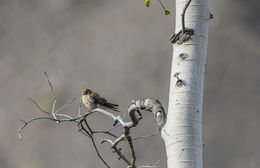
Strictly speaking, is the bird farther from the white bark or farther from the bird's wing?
the white bark

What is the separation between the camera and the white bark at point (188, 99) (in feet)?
2.89

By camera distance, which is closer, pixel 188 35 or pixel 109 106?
pixel 188 35

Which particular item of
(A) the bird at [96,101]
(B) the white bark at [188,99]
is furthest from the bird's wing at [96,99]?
(B) the white bark at [188,99]

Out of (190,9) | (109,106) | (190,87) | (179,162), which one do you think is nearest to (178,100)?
(190,87)

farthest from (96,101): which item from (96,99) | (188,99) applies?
(188,99)

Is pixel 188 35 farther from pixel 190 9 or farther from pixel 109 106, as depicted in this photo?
pixel 109 106

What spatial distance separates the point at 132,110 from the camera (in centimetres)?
104

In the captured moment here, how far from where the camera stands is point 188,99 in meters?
0.93

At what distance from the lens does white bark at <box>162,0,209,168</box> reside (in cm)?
88

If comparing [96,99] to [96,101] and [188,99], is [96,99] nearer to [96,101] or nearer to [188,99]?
[96,101]

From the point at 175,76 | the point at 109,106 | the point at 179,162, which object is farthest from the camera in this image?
the point at 109,106

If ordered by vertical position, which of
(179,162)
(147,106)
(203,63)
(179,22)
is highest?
(179,22)

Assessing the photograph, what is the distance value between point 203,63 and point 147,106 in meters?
0.20

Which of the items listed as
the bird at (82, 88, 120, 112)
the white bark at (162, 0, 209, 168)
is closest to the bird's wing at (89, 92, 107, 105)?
the bird at (82, 88, 120, 112)
